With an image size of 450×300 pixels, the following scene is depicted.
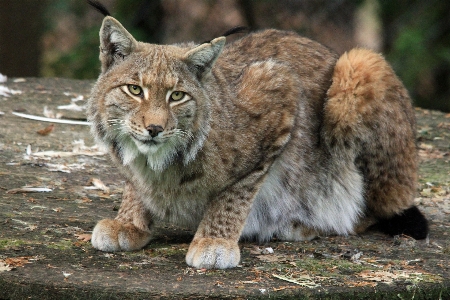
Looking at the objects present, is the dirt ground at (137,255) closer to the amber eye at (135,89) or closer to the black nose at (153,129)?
the black nose at (153,129)

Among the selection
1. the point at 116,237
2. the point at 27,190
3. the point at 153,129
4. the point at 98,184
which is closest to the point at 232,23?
the point at 98,184

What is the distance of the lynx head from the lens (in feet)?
12.5

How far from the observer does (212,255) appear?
12.7 ft

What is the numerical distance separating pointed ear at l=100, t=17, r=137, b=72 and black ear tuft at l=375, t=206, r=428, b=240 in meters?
2.03

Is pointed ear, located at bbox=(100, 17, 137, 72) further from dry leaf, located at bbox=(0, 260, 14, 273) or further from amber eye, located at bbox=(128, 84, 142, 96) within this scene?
dry leaf, located at bbox=(0, 260, 14, 273)

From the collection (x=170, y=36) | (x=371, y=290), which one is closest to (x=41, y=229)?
(x=371, y=290)

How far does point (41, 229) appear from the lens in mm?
4219

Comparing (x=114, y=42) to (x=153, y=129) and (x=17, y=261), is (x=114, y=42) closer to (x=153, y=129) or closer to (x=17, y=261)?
(x=153, y=129)

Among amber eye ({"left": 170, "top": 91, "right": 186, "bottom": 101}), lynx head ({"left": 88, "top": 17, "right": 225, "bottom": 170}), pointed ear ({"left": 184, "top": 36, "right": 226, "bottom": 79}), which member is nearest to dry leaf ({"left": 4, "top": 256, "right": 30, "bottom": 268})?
lynx head ({"left": 88, "top": 17, "right": 225, "bottom": 170})

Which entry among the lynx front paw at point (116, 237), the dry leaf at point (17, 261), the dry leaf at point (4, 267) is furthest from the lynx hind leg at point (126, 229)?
the dry leaf at point (4, 267)

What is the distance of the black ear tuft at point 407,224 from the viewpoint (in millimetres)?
4656

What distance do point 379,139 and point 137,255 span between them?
5.63 feet

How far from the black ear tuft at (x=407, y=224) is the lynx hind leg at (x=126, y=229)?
158 centimetres

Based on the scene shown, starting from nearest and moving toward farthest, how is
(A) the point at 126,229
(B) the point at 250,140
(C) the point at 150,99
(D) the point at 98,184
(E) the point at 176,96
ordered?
(C) the point at 150,99 < (E) the point at 176,96 < (A) the point at 126,229 < (B) the point at 250,140 < (D) the point at 98,184
